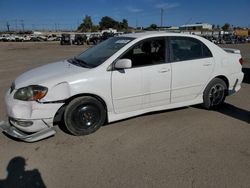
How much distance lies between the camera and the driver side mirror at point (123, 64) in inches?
160

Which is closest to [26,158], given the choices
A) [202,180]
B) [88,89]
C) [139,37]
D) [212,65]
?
[88,89]

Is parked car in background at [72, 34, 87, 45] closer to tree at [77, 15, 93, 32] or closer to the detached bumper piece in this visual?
the detached bumper piece

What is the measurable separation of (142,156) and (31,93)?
6.02ft

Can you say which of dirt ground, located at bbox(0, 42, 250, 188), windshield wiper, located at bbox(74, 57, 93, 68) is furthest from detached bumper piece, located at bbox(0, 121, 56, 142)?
windshield wiper, located at bbox(74, 57, 93, 68)

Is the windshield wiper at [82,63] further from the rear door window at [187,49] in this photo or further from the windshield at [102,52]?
the rear door window at [187,49]

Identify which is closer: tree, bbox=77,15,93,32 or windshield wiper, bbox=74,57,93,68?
windshield wiper, bbox=74,57,93,68

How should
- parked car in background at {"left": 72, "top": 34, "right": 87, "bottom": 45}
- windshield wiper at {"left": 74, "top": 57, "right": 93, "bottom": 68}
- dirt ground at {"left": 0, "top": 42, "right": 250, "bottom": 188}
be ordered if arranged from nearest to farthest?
1. dirt ground at {"left": 0, "top": 42, "right": 250, "bottom": 188}
2. windshield wiper at {"left": 74, "top": 57, "right": 93, "bottom": 68}
3. parked car in background at {"left": 72, "top": 34, "right": 87, "bottom": 45}

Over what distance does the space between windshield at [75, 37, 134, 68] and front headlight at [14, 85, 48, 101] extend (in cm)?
89

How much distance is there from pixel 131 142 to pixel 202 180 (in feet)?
4.20

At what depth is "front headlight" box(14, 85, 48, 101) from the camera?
380 centimetres

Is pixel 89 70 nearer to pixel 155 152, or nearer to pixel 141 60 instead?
pixel 141 60

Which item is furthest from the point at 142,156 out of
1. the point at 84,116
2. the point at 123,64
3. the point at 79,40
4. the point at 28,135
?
the point at 79,40

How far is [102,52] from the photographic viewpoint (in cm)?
475

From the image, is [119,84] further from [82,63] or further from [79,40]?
[79,40]
